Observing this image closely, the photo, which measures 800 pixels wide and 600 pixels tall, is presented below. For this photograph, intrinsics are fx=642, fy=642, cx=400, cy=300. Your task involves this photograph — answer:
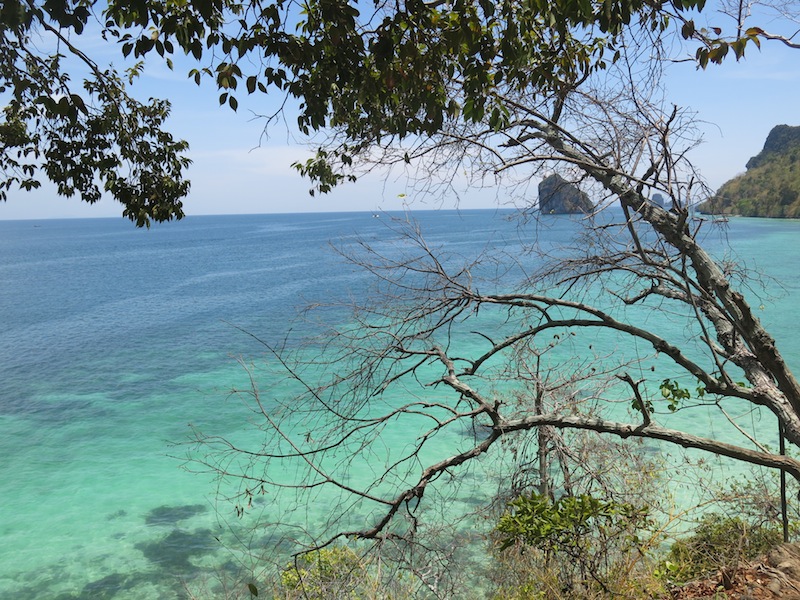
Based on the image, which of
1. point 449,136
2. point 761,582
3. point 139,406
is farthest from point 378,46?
point 139,406

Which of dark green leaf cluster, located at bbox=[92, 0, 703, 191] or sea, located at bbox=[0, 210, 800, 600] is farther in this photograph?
sea, located at bbox=[0, 210, 800, 600]

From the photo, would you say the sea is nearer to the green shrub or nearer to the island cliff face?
the island cliff face

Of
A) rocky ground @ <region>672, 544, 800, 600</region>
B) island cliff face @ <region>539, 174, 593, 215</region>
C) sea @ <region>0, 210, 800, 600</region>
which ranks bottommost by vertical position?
sea @ <region>0, 210, 800, 600</region>

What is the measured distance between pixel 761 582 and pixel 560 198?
4115 mm

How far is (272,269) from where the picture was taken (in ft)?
173

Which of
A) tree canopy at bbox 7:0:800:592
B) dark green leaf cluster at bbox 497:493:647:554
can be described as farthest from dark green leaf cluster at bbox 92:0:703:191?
dark green leaf cluster at bbox 497:493:647:554

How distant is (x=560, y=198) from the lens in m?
7.03

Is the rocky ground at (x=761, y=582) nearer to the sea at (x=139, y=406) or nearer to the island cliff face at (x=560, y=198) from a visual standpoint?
the sea at (x=139, y=406)

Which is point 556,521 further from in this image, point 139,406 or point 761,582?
point 139,406

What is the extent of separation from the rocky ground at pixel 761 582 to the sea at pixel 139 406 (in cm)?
241

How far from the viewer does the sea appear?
1066cm

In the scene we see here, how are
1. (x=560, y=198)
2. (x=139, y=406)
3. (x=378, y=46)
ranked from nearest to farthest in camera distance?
(x=378, y=46) < (x=560, y=198) < (x=139, y=406)

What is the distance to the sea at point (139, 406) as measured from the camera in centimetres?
1066

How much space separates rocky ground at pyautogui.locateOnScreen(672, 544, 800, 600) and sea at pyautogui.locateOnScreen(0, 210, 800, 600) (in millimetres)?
2412
